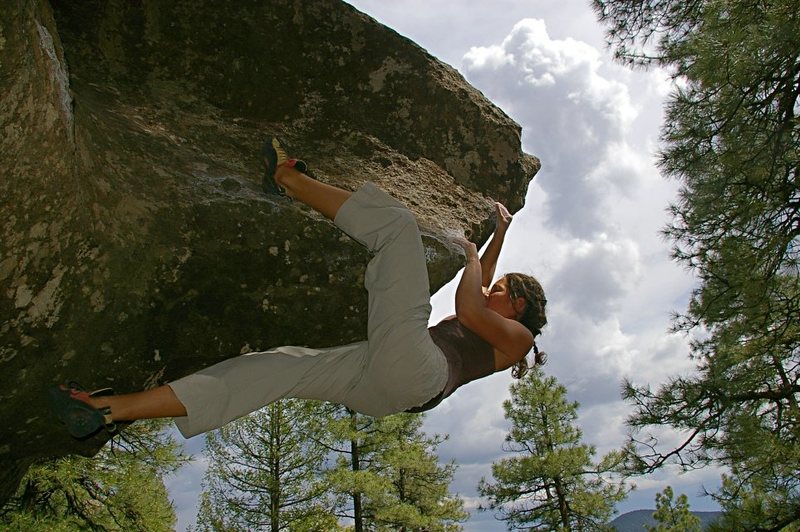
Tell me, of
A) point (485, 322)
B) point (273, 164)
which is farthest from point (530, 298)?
point (273, 164)

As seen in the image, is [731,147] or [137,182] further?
[731,147]

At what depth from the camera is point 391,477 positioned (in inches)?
583

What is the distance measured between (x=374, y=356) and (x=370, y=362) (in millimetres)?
36

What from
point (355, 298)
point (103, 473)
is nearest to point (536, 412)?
point (103, 473)

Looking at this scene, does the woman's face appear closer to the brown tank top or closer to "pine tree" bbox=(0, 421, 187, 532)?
the brown tank top

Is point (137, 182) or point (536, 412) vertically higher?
point (536, 412)

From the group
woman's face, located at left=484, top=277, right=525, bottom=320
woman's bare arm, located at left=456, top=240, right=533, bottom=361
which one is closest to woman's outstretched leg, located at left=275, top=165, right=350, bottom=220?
woman's bare arm, located at left=456, top=240, right=533, bottom=361

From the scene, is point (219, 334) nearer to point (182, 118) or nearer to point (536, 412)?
point (182, 118)

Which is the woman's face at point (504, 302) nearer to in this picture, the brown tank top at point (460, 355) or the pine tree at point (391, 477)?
the brown tank top at point (460, 355)

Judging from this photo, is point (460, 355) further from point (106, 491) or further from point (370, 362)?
point (106, 491)

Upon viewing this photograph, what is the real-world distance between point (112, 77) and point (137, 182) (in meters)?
1.16

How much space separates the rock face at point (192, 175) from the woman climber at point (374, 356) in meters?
0.24

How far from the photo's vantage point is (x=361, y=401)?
287cm

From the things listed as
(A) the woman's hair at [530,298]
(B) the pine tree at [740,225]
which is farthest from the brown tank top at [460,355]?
(B) the pine tree at [740,225]
